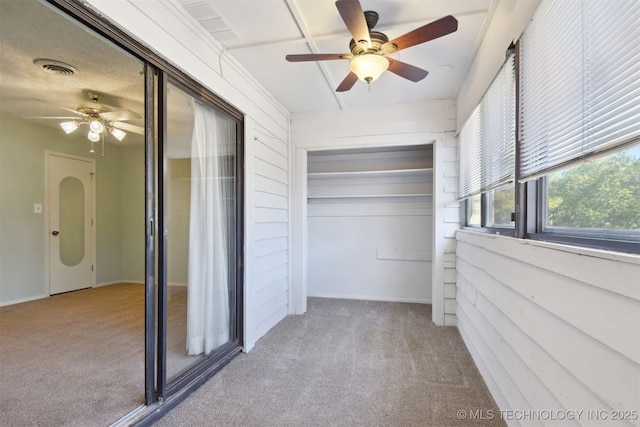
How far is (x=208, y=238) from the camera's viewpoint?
95.0 inches

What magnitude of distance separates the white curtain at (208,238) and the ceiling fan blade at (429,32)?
4.72 feet

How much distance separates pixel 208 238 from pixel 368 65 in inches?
66.8

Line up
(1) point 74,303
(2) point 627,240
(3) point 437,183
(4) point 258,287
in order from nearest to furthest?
1. (2) point 627,240
2. (4) point 258,287
3. (3) point 437,183
4. (1) point 74,303

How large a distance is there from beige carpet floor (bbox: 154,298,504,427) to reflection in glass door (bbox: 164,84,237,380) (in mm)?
328

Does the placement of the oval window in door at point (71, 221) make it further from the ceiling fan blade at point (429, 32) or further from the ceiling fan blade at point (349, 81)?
the ceiling fan blade at point (429, 32)

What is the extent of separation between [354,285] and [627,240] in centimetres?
367

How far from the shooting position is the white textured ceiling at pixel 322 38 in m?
1.95

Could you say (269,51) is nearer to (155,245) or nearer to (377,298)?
(155,245)

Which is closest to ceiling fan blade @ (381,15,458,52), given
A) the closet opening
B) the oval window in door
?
the closet opening

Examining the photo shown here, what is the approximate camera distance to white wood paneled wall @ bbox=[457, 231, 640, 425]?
0.85 m

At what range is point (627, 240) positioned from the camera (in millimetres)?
969

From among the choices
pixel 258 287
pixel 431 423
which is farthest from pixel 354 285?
pixel 431 423

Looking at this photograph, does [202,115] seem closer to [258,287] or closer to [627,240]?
[258,287]

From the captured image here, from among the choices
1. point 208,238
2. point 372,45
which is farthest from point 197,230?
point 372,45
